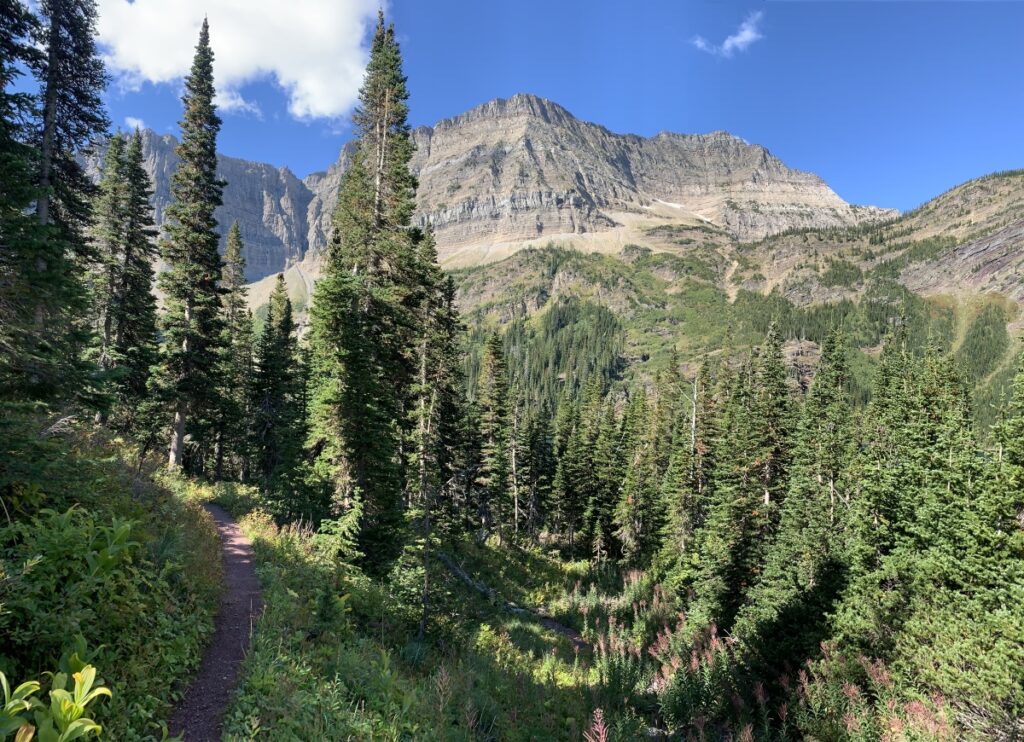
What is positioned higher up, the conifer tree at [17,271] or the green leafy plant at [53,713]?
the conifer tree at [17,271]

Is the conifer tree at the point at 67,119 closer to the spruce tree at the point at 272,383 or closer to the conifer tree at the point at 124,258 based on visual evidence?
the conifer tree at the point at 124,258

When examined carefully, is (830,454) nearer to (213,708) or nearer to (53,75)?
(213,708)

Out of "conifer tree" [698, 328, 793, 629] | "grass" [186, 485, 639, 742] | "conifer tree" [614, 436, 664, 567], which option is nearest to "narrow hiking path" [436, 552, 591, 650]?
"grass" [186, 485, 639, 742]

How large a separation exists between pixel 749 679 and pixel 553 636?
28.1 feet

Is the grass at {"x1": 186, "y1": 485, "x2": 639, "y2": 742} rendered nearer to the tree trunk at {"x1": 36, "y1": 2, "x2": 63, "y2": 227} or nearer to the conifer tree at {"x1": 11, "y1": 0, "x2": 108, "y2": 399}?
the conifer tree at {"x1": 11, "y1": 0, "x2": 108, "y2": 399}

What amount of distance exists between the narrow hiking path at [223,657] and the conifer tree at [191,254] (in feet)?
41.4

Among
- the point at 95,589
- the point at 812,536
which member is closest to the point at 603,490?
the point at 812,536

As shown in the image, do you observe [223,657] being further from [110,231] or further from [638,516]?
[638,516]

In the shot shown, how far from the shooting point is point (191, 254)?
21.4 metres

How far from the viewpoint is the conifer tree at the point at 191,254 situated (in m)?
21.0

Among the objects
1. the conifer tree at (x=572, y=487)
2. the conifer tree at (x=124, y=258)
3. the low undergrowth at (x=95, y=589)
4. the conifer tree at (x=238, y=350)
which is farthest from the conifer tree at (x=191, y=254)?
the conifer tree at (x=572, y=487)

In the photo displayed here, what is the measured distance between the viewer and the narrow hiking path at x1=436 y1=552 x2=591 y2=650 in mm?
24844

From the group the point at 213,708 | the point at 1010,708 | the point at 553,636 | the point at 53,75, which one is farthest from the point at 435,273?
the point at 1010,708

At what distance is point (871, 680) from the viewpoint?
14.2 m
